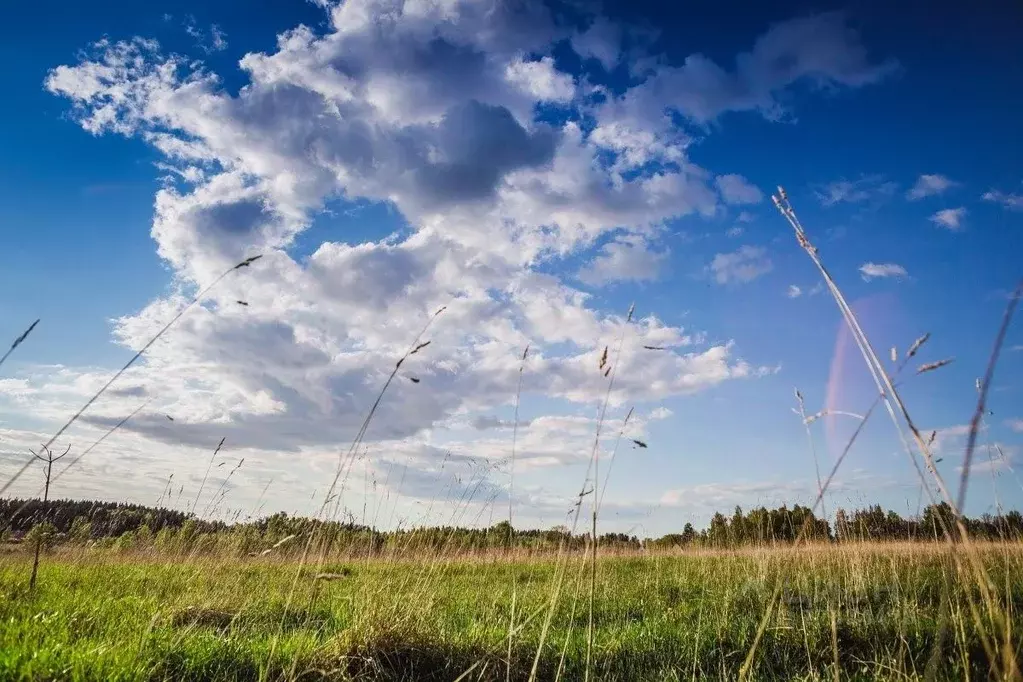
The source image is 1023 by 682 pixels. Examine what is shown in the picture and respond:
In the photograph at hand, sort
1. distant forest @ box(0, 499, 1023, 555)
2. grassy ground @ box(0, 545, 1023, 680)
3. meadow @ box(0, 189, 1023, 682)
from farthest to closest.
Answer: distant forest @ box(0, 499, 1023, 555) → grassy ground @ box(0, 545, 1023, 680) → meadow @ box(0, 189, 1023, 682)

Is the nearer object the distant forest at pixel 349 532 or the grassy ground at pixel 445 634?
the grassy ground at pixel 445 634

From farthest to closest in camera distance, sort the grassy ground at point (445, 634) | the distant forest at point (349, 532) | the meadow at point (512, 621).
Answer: the distant forest at point (349, 532) → the grassy ground at point (445, 634) → the meadow at point (512, 621)

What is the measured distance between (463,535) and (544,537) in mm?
4664

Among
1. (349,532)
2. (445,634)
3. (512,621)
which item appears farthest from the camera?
(349,532)

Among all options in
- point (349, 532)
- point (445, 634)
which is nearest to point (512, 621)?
point (445, 634)

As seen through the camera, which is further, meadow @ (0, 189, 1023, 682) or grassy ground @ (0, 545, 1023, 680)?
grassy ground @ (0, 545, 1023, 680)

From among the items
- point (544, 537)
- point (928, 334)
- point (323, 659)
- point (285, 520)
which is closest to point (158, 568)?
point (285, 520)

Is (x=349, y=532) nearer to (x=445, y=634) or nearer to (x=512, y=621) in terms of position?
(x=445, y=634)

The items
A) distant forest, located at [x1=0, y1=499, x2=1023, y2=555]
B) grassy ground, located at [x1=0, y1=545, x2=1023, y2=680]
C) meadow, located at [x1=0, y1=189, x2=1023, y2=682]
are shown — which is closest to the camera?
meadow, located at [x1=0, y1=189, x2=1023, y2=682]

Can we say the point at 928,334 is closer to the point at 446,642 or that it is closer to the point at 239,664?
the point at 446,642

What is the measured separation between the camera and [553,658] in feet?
16.9

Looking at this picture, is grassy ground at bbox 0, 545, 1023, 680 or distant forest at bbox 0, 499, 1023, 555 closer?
grassy ground at bbox 0, 545, 1023, 680

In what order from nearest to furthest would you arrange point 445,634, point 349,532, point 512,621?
point 512,621 < point 445,634 < point 349,532

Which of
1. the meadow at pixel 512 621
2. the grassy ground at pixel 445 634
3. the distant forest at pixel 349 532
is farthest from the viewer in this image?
the distant forest at pixel 349 532
